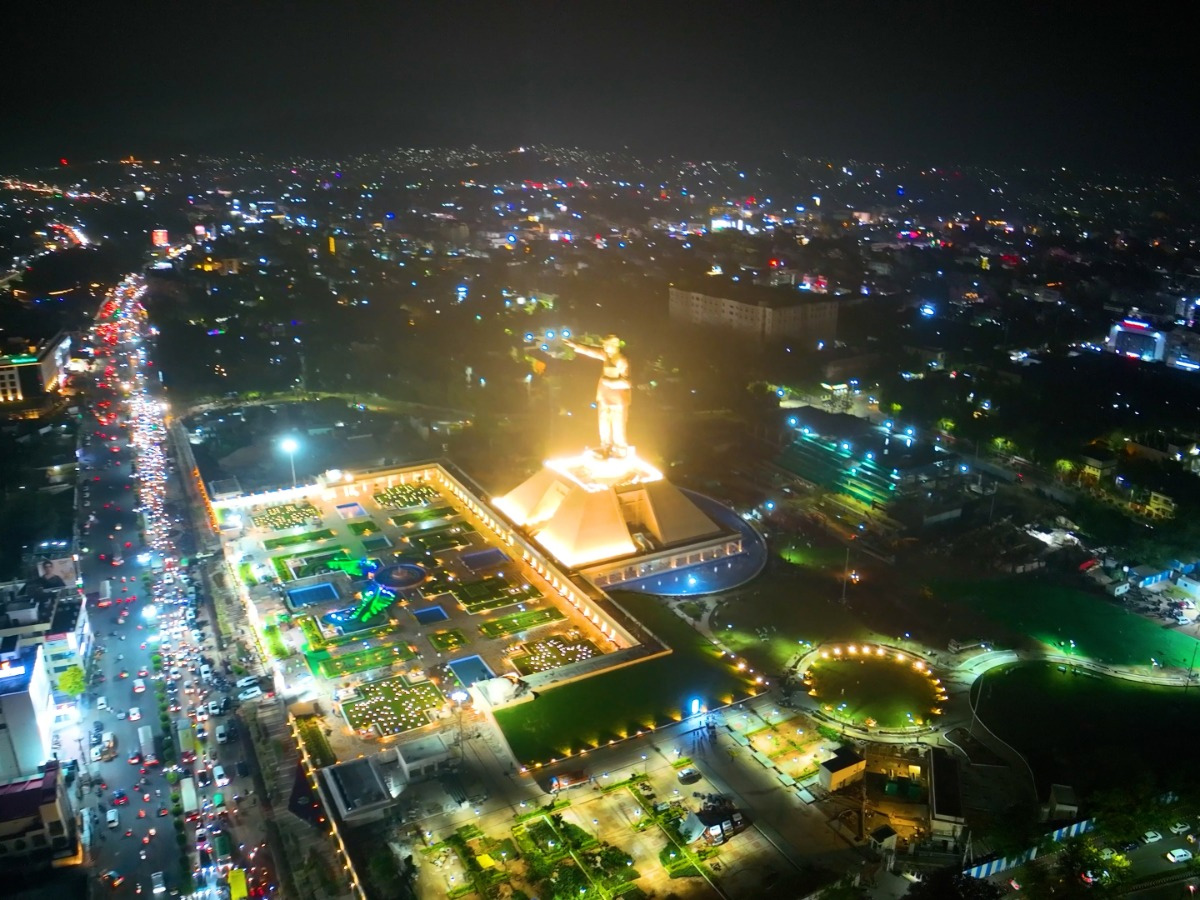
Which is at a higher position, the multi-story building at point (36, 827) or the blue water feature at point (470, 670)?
the multi-story building at point (36, 827)

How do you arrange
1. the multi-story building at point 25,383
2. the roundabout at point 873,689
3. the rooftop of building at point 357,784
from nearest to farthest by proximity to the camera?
the rooftop of building at point 357,784, the roundabout at point 873,689, the multi-story building at point 25,383

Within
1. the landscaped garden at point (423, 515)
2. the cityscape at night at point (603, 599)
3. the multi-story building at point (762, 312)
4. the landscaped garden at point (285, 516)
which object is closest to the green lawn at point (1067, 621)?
the cityscape at night at point (603, 599)

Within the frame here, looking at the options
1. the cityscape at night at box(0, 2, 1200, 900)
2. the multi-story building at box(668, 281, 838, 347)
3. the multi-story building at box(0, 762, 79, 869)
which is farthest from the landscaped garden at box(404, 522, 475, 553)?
the multi-story building at box(668, 281, 838, 347)

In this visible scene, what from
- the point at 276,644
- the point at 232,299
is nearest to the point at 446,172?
the point at 232,299

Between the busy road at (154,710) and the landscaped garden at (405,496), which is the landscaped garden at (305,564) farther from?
the landscaped garden at (405,496)

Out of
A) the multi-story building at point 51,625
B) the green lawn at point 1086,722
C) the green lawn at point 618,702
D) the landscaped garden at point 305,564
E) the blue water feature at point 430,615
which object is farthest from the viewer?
the landscaped garden at point 305,564

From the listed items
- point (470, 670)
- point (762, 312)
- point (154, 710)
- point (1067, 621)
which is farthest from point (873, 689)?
point (762, 312)

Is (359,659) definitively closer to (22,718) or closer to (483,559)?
(483,559)
